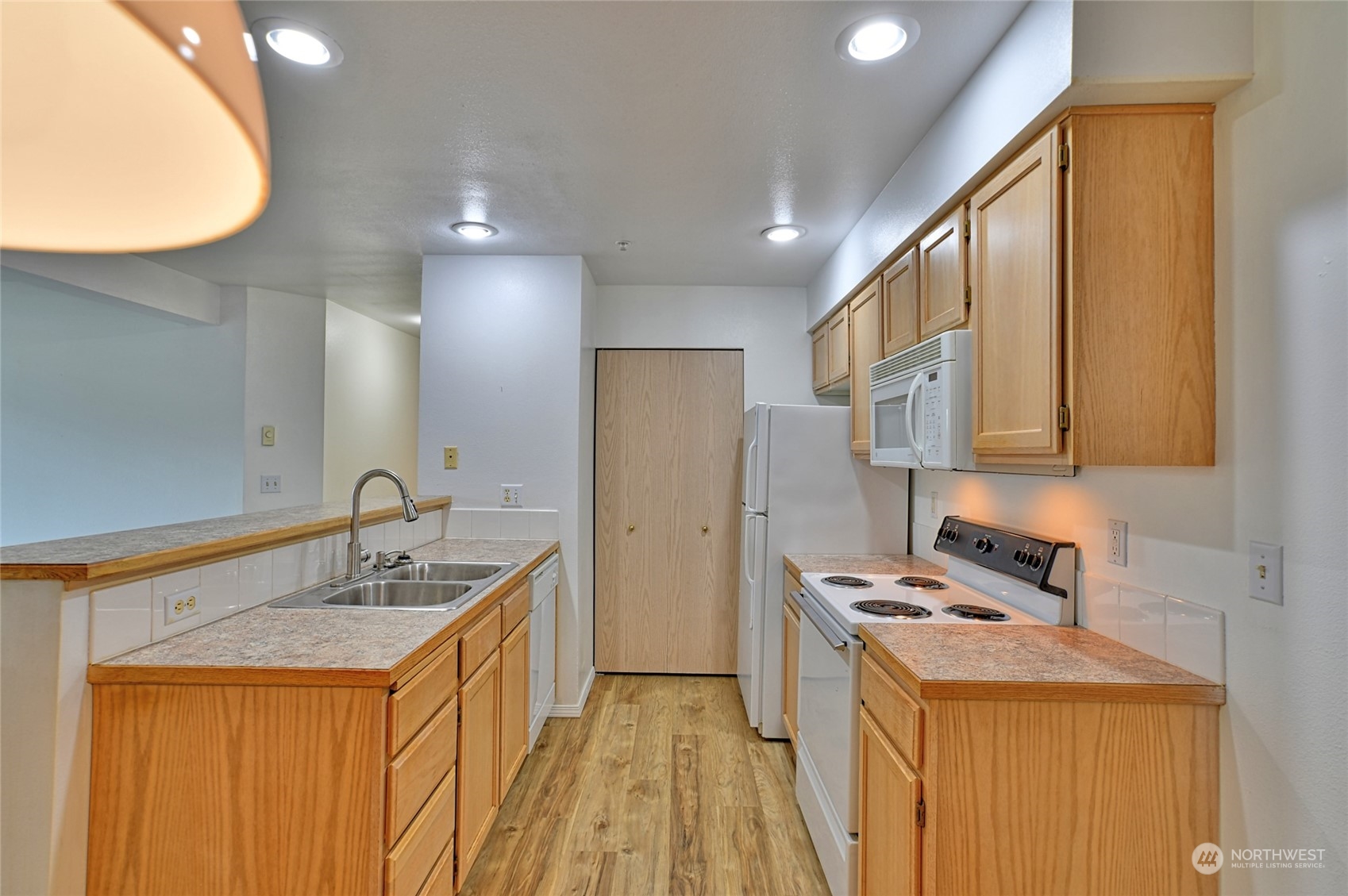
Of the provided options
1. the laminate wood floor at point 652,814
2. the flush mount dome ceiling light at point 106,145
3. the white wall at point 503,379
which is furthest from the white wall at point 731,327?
the flush mount dome ceiling light at point 106,145

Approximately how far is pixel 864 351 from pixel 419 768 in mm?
2259

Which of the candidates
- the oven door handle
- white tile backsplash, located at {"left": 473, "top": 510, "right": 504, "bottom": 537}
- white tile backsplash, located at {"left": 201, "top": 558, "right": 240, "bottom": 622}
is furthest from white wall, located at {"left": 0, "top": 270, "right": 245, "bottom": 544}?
the oven door handle

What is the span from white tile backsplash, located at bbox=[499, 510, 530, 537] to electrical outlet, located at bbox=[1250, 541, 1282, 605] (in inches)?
107

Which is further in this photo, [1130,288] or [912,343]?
[912,343]

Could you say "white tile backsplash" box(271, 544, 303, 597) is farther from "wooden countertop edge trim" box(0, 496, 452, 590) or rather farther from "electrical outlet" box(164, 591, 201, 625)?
"electrical outlet" box(164, 591, 201, 625)

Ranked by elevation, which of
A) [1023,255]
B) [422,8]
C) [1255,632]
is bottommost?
[1255,632]

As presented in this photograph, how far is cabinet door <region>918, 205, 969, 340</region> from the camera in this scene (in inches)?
72.7

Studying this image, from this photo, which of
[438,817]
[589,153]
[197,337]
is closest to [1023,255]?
[589,153]

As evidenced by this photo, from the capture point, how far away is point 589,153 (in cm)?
213

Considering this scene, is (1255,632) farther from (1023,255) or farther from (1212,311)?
(1023,255)

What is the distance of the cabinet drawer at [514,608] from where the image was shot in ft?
7.53

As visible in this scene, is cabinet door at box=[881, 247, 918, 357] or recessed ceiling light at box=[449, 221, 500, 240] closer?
cabinet door at box=[881, 247, 918, 357]

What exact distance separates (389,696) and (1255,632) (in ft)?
5.80

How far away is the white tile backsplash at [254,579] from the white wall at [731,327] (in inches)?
90.5
